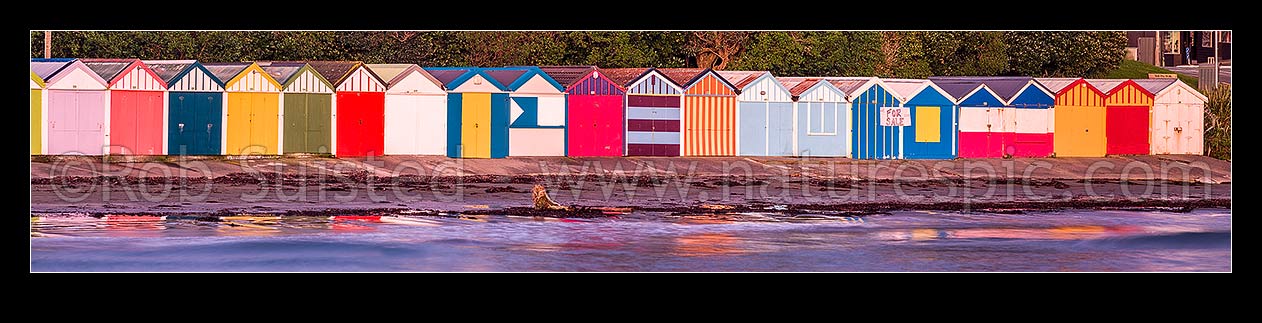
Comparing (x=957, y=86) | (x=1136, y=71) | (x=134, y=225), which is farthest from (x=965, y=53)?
(x=134, y=225)

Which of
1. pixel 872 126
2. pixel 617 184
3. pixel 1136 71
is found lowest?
pixel 617 184

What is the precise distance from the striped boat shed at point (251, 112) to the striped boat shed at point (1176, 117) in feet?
62.6

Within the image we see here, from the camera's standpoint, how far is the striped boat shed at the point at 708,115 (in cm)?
3111

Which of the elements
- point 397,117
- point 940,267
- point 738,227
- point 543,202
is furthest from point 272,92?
point 940,267

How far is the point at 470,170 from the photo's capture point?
28953 millimetres

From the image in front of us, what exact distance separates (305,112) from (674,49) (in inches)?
539

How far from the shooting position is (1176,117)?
33.7 m

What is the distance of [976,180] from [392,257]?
51.7ft

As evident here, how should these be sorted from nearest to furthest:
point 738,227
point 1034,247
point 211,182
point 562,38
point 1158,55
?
point 1034,247
point 738,227
point 211,182
point 1158,55
point 562,38

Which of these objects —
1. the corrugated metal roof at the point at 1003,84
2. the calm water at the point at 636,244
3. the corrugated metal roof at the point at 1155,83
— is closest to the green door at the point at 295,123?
the calm water at the point at 636,244

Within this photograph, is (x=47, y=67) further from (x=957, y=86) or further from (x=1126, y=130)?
(x=1126, y=130)

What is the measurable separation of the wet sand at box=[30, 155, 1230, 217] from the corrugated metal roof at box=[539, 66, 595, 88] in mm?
1683

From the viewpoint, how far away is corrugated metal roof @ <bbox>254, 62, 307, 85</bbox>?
29484 millimetres

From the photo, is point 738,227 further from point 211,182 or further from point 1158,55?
point 1158,55
